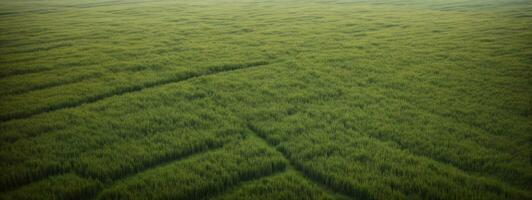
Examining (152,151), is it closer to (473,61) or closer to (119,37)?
(473,61)

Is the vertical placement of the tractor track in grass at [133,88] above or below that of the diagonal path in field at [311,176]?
above

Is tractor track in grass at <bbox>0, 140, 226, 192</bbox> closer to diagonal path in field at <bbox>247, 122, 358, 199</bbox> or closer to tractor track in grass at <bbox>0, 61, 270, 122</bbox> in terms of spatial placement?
diagonal path in field at <bbox>247, 122, 358, 199</bbox>

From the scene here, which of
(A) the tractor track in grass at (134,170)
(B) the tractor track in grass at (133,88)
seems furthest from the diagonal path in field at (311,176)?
(B) the tractor track in grass at (133,88)

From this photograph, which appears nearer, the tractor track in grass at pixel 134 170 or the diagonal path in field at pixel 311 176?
the diagonal path in field at pixel 311 176

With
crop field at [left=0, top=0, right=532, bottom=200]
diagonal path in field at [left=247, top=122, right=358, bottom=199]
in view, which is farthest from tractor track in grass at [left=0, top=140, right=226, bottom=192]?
→ diagonal path in field at [left=247, top=122, right=358, bottom=199]

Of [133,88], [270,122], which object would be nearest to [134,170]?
[270,122]

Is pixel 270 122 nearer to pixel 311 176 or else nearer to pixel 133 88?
pixel 311 176

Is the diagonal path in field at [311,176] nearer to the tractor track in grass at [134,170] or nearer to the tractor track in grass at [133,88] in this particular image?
the tractor track in grass at [134,170]
